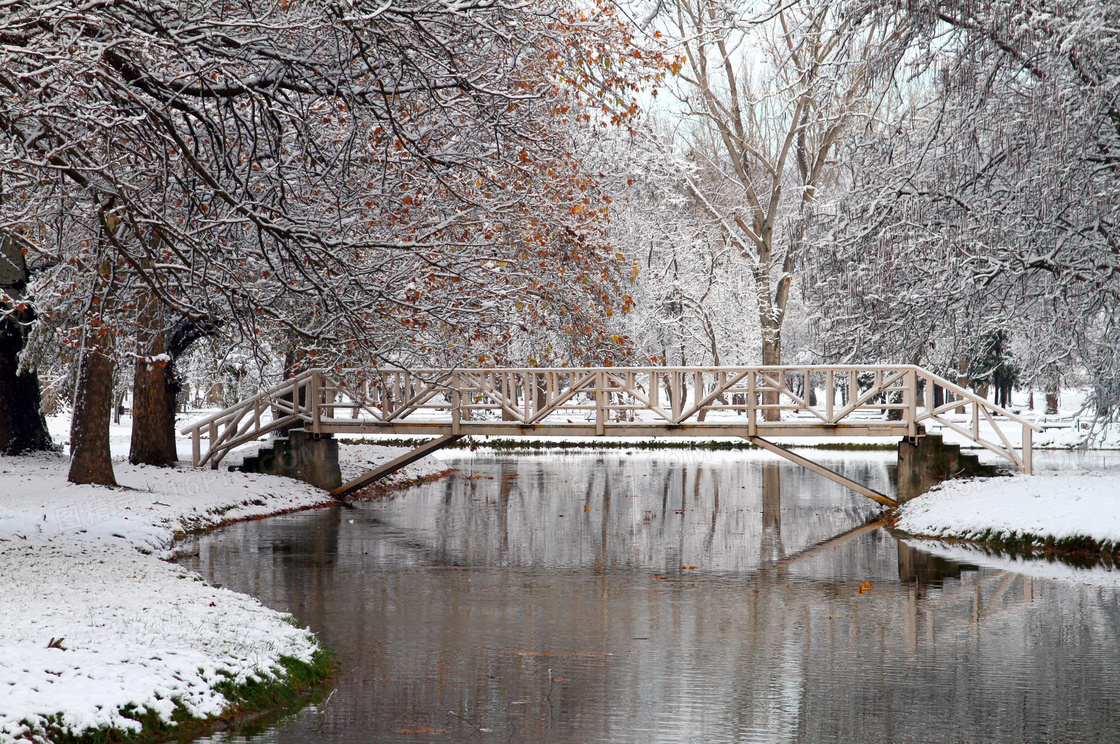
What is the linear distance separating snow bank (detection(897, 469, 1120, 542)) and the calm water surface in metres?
1.05

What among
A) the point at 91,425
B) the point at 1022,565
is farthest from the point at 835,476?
the point at 91,425

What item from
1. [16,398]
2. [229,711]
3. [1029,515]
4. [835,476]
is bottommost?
[229,711]

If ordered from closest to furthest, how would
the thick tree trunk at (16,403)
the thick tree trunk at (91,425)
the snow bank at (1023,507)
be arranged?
the snow bank at (1023,507)
the thick tree trunk at (91,425)
the thick tree trunk at (16,403)

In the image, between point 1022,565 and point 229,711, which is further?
point 1022,565

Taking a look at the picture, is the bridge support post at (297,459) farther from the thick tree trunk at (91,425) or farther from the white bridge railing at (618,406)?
the thick tree trunk at (91,425)

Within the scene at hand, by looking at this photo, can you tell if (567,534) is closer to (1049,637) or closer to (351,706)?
(1049,637)

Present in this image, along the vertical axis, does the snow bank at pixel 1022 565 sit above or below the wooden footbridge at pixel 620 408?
below

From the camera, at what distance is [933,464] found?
17609 mm

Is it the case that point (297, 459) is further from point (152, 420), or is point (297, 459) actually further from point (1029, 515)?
point (1029, 515)

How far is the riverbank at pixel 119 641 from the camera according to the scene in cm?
603

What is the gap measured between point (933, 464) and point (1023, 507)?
2.45 meters

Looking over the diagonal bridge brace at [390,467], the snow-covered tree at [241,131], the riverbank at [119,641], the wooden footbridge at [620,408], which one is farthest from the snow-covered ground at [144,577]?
the snow-covered tree at [241,131]

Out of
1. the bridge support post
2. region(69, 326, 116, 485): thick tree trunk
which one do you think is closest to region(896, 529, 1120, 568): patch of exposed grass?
the bridge support post

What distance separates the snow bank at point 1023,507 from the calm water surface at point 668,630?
1.05 m
